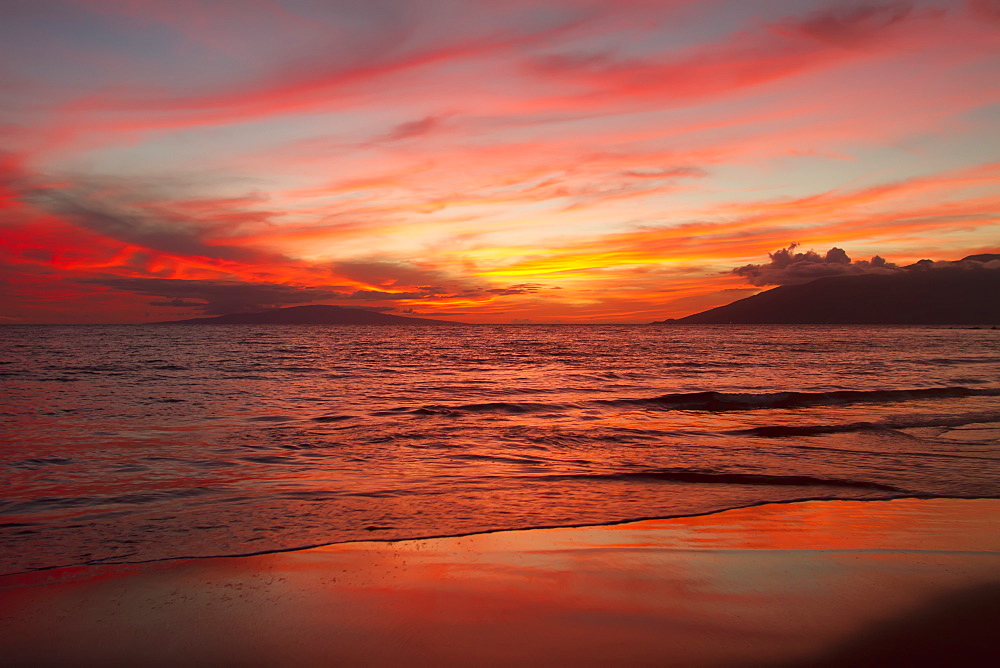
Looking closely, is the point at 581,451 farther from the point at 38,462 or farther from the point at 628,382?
the point at 628,382

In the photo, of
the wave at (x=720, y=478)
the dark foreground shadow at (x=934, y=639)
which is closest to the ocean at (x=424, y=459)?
the wave at (x=720, y=478)

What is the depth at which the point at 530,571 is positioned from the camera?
220 inches

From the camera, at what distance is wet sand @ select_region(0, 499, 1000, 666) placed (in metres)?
4.05

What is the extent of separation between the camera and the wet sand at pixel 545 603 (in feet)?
13.3

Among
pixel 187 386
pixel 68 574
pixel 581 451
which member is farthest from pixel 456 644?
pixel 187 386

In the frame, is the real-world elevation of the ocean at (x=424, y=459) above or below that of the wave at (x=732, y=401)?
above

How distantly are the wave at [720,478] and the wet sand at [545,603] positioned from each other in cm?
231

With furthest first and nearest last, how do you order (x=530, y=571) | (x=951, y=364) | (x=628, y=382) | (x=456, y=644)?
(x=951, y=364), (x=628, y=382), (x=530, y=571), (x=456, y=644)

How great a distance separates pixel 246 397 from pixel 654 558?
18.8 m

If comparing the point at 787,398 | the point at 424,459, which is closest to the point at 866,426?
the point at 787,398

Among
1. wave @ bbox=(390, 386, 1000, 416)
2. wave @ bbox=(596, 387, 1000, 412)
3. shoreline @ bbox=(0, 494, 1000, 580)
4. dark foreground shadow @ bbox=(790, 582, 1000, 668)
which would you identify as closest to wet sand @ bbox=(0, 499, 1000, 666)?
dark foreground shadow @ bbox=(790, 582, 1000, 668)

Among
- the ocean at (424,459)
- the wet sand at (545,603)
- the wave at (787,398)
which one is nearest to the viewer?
the wet sand at (545,603)

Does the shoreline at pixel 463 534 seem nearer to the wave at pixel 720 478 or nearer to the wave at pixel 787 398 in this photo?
the wave at pixel 720 478

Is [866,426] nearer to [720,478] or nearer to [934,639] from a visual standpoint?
[720,478]
